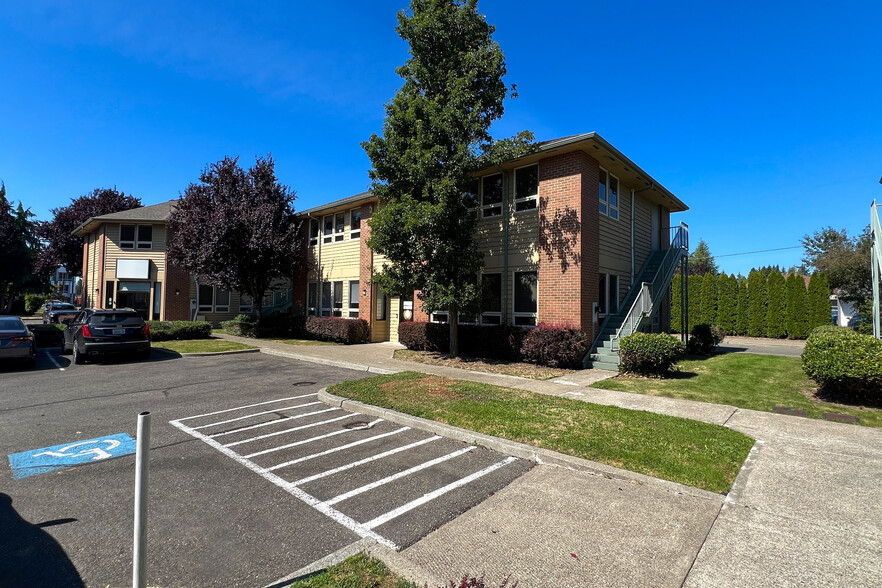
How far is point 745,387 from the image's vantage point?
9.28 metres

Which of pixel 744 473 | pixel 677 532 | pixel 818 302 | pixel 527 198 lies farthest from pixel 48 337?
pixel 818 302

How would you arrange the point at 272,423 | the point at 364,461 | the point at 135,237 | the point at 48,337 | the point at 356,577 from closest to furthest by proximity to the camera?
the point at 356,577, the point at 364,461, the point at 272,423, the point at 48,337, the point at 135,237

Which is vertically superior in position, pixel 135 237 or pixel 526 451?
pixel 135 237

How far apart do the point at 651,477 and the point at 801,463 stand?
2092 millimetres

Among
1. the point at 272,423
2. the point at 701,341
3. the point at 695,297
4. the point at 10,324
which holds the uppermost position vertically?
the point at 695,297

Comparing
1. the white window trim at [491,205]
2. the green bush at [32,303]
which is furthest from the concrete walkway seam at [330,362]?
the green bush at [32,303]

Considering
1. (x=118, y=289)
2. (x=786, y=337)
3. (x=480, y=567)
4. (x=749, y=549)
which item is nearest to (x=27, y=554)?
(x=480, y=567)

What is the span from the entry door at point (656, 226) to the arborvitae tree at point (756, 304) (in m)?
12.1

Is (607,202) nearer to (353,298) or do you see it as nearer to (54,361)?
(353,298)

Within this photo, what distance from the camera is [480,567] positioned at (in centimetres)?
289

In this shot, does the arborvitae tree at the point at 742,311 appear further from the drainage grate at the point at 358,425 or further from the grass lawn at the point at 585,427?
the drainage grate at the point at 358,425

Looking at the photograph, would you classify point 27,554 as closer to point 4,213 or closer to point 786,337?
point 786,337

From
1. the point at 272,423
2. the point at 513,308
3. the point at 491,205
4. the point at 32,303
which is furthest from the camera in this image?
the point at 32,303

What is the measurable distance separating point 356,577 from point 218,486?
2.27 m
